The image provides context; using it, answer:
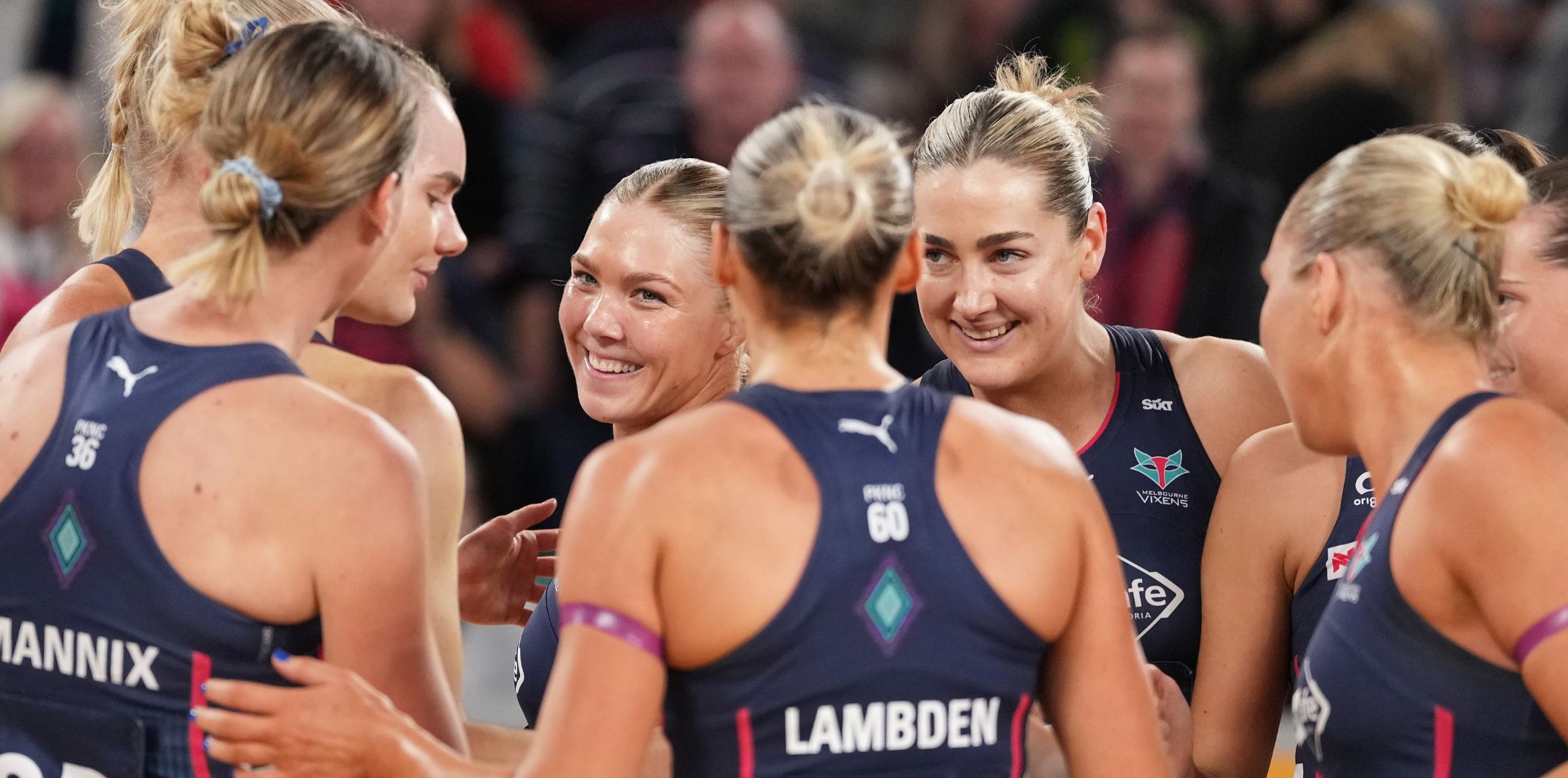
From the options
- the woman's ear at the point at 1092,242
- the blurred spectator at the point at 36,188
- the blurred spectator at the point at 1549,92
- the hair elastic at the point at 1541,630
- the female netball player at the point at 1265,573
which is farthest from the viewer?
the blurred spectator at the point at 1549,92

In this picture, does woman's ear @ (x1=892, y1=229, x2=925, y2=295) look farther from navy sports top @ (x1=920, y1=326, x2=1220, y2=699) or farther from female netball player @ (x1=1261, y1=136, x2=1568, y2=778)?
navy sports top @ (x1=920, y1=326, x2=1220, y2=699)

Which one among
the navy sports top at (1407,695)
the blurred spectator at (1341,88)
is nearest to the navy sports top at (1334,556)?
the navy sports top at (1407,695)

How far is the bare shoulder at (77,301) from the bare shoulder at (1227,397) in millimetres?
2210

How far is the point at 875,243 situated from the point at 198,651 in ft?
3.60

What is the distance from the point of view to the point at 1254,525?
3.08 metres

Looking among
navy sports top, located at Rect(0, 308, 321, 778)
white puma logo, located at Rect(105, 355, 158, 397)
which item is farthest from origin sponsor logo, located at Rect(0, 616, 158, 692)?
white puma logo, located at Rect(105, 355, 158, 397)

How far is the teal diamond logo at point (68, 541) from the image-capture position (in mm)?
2264

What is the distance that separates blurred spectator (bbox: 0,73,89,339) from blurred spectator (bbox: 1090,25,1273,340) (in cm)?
431

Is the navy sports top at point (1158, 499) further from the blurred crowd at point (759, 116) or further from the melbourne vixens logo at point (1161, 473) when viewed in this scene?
the blurred crowd at point (759, 116)

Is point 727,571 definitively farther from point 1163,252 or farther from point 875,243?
point 1163,252

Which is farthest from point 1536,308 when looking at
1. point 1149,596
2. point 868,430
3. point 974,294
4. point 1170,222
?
point 1170,222

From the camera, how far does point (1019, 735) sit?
2.29 m

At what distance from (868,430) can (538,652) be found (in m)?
1.29

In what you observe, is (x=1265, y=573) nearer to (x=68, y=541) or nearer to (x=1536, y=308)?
(x=1536, y=308)
